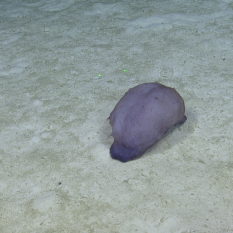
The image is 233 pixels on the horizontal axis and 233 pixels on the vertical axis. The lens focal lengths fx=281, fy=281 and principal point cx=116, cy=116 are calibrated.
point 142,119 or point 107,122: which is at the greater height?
point 142,119

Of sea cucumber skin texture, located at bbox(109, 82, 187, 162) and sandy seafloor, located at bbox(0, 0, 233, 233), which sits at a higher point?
sea cucumber skin texture, located at bbox(109, 82, 187, 162)

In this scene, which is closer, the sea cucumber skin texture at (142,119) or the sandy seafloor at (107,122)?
the sandy seafloor at (107,122)

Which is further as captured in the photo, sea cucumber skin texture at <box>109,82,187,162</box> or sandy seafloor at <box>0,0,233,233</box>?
sea cucumber skin texture at <box>109,82,187,162</box>

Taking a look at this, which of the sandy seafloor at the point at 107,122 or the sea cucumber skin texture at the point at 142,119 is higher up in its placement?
the sea cucumber skin texture at the point at 142,119

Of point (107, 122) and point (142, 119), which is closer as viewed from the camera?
point (142, 119)

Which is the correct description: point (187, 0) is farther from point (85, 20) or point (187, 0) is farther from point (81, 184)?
point (81, 184)
